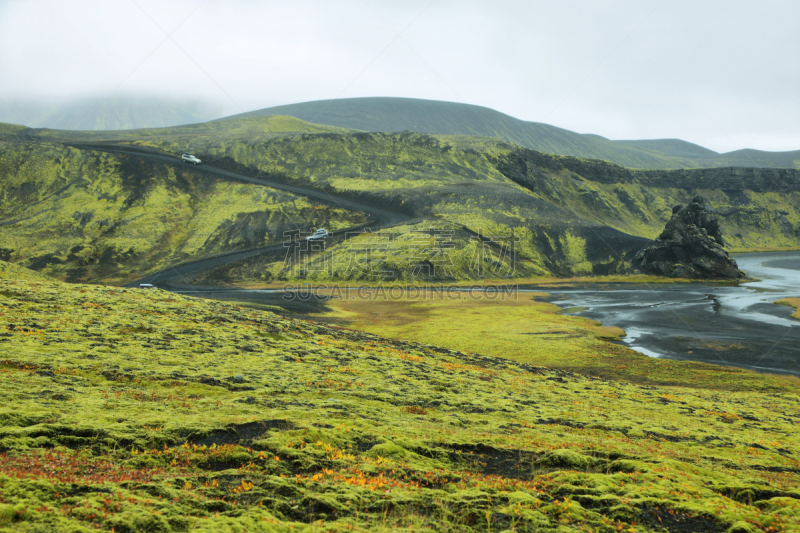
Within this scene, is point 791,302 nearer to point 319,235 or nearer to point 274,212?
point 319,235

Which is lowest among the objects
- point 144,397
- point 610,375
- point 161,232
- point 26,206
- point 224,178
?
point 610,375

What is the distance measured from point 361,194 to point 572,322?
9815 centimetres

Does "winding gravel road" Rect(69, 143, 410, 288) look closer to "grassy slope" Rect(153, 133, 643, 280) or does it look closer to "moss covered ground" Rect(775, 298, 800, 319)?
"grassy slope" Rect(153, 133, 643, 280)

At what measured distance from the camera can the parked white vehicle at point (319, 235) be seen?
123 metres

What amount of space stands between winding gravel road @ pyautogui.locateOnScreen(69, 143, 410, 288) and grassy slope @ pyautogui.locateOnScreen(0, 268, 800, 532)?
253ft

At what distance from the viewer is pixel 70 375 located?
19.3 metres

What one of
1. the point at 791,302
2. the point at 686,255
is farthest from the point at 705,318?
the point at 686,255

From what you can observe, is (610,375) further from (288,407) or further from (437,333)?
(288,407)

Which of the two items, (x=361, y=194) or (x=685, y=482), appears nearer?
(x=685, y=482)

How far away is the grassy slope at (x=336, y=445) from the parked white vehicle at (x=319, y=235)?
92176mm

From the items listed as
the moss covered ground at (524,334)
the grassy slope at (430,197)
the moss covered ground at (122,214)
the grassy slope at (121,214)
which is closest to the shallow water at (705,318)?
the moss covered ground at (524,334)

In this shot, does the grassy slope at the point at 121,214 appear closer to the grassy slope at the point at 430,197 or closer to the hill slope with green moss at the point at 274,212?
the hill slope with green moss at the point at 274,212

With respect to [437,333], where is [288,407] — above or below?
above

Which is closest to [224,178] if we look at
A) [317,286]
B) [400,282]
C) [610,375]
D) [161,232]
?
[161,232]
